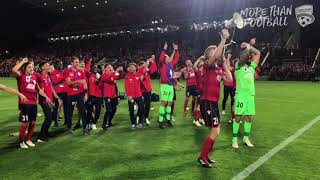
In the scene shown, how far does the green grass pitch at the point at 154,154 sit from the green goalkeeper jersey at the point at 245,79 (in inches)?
55.9

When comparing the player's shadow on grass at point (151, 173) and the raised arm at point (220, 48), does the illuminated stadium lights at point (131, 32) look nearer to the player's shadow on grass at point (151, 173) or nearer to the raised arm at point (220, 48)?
the raised arm at point (220, 48)

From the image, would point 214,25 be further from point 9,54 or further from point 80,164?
point 80,164

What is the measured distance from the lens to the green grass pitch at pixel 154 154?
7.58 meters

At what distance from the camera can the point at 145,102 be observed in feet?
43.9

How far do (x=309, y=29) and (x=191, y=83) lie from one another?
105 feet

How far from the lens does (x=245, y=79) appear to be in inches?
379

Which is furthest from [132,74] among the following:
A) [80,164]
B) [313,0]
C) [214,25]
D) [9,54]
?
[9,54]

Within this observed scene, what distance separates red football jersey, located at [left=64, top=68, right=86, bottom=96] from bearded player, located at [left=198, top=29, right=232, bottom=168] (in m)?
4.65

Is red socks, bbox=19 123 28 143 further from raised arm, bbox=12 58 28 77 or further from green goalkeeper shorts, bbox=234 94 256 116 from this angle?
green goalkeeper shorts, bbox=234 94 256 116

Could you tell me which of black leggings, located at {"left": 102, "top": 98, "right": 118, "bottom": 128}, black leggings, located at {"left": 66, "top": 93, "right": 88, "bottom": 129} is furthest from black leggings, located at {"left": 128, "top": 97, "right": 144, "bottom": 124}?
black leggings, located at {"left": 66, "top": 93, "right": 88, "bottom": 129}

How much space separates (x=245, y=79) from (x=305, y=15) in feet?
115

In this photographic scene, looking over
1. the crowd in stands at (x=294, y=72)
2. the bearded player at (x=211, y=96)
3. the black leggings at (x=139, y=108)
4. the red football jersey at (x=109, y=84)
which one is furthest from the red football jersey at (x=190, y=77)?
the crowd in stands at (x=294, y=72)

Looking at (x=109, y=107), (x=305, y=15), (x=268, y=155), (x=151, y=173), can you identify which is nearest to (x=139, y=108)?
(x=109, y=107)

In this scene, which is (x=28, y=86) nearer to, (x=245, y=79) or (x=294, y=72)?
A: (x=245, y=79)
